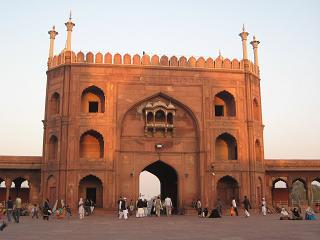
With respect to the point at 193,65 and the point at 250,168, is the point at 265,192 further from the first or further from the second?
the point at 193,65

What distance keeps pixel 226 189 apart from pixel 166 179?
5.54 m

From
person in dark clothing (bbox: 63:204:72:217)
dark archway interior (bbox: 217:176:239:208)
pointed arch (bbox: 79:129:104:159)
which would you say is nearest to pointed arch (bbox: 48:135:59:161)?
pointed arch (bbox: 79:129:104:159)

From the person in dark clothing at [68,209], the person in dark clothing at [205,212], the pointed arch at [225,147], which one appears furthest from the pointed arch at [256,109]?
the person in dark clothing at [68,209]

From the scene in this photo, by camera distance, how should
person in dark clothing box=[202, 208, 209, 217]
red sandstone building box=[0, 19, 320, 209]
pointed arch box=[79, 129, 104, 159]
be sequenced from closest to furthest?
person in dark clothing box=[202, 208, 209, 217]
red sandstone building box=[0, 19, 320, 209]
pointed arch box=[79, 129, 104, 159]

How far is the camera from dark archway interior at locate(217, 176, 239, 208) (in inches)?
911

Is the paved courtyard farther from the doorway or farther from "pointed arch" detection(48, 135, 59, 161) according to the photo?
"pointed arch" detection(48, 135, 59, 161)

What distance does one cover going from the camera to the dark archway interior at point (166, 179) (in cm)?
2546

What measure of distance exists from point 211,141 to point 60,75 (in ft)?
30.6

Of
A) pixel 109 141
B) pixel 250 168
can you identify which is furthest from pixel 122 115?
pixel 250 168

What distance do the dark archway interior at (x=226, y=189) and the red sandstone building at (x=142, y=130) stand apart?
58mm

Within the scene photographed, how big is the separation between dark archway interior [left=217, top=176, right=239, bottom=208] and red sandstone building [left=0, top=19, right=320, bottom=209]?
0.06 metres

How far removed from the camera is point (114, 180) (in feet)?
70.1

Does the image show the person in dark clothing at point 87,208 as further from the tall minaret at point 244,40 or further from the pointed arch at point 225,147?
the tall minaret at point 244,40

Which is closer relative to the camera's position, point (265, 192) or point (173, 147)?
point (173, 147)
